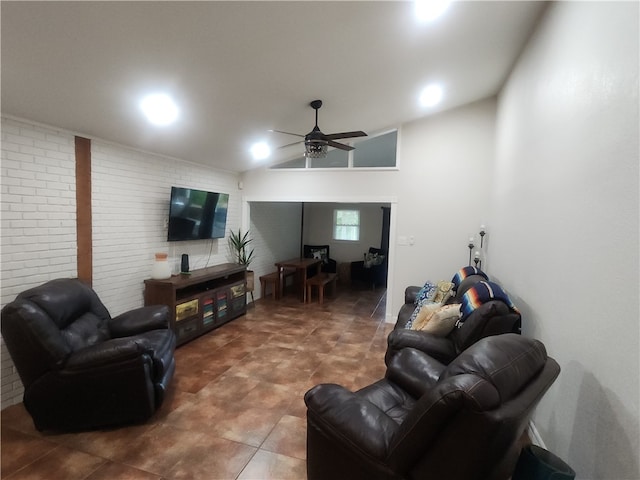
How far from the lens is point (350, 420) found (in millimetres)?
1451

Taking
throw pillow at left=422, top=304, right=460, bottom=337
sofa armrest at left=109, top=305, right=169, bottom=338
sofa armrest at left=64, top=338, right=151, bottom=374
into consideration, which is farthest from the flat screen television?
throw pillow at left=422, top=304, right=460, bottom=337

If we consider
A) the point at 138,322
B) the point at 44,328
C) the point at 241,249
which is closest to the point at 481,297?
the point at 138,322

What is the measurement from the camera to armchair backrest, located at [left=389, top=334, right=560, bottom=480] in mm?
1042

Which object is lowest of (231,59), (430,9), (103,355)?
(103,355)

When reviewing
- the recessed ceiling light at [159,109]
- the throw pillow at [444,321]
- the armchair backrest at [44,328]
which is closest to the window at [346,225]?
the recessed ceiling light at [159,109]

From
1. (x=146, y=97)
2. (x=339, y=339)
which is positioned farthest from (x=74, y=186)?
(x=339, y=339)

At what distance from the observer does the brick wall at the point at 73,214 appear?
8.25 ft

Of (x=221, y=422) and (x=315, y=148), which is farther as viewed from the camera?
(x=315, y=148)

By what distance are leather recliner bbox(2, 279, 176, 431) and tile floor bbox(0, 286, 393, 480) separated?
0.43 feet

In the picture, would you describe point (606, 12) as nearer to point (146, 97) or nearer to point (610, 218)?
point (610, 218)

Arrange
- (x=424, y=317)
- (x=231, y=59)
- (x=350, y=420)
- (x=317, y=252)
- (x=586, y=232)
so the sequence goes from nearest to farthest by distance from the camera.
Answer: (x=350, y=420), (x=586, y=232), (x=231, y=59), (x=424, y=317), (x=317, y=252)

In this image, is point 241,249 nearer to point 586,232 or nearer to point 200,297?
point 200,297

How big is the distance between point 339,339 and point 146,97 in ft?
10.8

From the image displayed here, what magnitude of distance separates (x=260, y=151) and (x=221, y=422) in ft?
11.4
